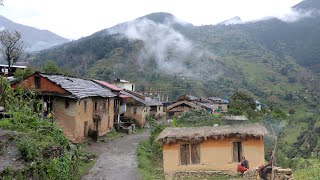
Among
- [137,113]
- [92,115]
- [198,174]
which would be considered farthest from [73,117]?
[137,113]

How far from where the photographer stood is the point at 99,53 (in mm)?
122250

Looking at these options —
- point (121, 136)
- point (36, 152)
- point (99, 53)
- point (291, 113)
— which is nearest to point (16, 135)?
point (36, 152)

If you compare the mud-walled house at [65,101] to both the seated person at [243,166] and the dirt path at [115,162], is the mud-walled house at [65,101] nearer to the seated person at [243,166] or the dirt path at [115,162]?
the dirt path at [115,162]

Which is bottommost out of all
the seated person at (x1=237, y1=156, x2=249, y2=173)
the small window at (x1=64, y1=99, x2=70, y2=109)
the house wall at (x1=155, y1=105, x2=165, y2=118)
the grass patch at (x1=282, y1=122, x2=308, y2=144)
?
the grass patch at (x1=282, y1=122, x2=308, y2=144)

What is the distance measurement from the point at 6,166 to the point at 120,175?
9.71 metres

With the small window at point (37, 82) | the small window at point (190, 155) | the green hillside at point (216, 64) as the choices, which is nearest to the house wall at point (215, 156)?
the small window at point (190, 155)

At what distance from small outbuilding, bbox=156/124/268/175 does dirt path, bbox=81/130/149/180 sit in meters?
2.45

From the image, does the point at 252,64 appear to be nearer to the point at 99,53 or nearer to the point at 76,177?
the point at 99,53

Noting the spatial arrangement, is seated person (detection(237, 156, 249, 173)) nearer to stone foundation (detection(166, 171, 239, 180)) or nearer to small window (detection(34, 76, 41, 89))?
stone foundation (detection(166, 171, 239, 180))

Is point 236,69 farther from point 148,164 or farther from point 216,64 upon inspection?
point 148,164

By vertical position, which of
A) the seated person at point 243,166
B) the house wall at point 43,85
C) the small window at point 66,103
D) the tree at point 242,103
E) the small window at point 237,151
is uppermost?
the house wall at point 43,85

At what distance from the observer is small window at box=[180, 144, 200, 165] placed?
21.8 metres

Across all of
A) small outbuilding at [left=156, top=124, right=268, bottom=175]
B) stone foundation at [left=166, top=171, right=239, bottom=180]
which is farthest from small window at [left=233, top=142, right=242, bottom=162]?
stone foundation at [left=166, top=171, right=239, bottom=180]

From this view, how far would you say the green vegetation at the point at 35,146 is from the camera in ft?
44.4
